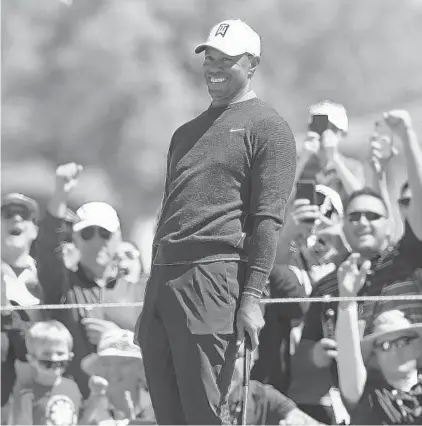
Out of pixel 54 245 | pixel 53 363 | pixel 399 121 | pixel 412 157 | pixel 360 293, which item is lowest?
pixel 53 363

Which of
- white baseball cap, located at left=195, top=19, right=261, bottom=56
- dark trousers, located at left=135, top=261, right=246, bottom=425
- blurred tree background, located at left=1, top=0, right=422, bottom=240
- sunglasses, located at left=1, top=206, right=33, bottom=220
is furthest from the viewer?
sunglasses, located at left=1, top=206, right=33, bottom=220

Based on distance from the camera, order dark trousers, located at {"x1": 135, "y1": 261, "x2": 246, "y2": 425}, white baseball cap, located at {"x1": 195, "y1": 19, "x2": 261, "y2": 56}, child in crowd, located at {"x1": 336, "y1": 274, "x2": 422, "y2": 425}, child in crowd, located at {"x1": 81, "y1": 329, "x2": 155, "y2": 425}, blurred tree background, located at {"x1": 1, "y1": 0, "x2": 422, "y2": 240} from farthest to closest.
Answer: child in crowd, located at {"x1": 81, "y1": 329, "x2": 155, "y2": 425} → blurred tree background, located at {"x1": 1, "y1": 0, "x2": 422, "y2": 240} → child in crowd, located at {"x1": 336, "y1": 274, "x2": 422, "y2": 425} → white baseball cap, located at {"x1": 195, "y1": 19, "x2": 261, "y2": 56} → dark trousers, located at {"x1": 135, "y1": 261, "x2": 246, "y2": 425}

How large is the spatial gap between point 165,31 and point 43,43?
56 centimetres

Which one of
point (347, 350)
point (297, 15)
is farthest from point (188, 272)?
point (297, 15)

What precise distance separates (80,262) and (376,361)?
1.33 meters

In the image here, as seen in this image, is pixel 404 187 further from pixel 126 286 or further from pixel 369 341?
pixel 126 286

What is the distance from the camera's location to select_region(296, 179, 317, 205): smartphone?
383 cm

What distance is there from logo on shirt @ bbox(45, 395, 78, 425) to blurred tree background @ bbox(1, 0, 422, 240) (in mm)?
842

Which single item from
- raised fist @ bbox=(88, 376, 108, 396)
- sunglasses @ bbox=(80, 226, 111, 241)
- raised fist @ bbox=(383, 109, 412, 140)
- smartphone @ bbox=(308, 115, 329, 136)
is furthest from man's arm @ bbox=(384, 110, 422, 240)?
raised fist @ bbox=(88, 376, 108, 396)

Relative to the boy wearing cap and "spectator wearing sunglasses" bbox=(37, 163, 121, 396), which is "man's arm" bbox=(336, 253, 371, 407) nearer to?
the boy wearing cap

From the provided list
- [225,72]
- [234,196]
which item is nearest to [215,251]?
[234,196]

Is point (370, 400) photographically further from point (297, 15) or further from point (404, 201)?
point (297, 15)

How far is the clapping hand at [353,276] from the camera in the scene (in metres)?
3.77

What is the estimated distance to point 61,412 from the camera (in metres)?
4.12
